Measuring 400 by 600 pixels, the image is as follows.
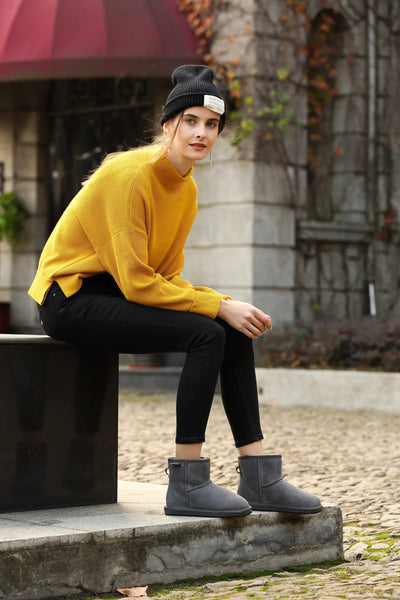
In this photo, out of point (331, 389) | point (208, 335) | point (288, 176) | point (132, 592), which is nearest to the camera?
point (132, 592)

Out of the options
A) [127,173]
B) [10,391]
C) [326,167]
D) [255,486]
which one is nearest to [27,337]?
[10,391]

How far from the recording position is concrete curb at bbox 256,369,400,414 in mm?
9831

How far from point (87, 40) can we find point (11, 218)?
291 centimetres

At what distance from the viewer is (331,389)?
10.2m

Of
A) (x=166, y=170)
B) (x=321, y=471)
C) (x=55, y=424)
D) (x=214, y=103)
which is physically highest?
(x=214, y=103)

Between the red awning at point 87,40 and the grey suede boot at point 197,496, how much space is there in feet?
25.4

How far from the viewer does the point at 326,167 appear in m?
12.9

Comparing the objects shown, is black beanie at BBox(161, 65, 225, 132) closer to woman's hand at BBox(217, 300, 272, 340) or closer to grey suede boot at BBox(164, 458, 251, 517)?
woman's hand at BBox(217, 300, 272, 340)

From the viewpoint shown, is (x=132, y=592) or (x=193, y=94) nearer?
(x=132, y=592)

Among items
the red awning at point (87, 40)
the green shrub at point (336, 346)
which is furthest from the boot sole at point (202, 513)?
the red awning at point (87, 40)

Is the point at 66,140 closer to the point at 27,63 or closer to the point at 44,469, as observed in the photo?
the point at 27,63

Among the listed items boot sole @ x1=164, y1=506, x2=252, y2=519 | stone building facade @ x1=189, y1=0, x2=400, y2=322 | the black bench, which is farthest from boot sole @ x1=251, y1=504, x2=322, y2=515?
stone building facade @ x1=189, y1=0, x2=400, y2=322

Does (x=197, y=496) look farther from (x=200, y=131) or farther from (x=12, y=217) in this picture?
(x=12, y=217)

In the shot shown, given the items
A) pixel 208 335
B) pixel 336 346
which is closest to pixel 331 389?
pixel 336 346
